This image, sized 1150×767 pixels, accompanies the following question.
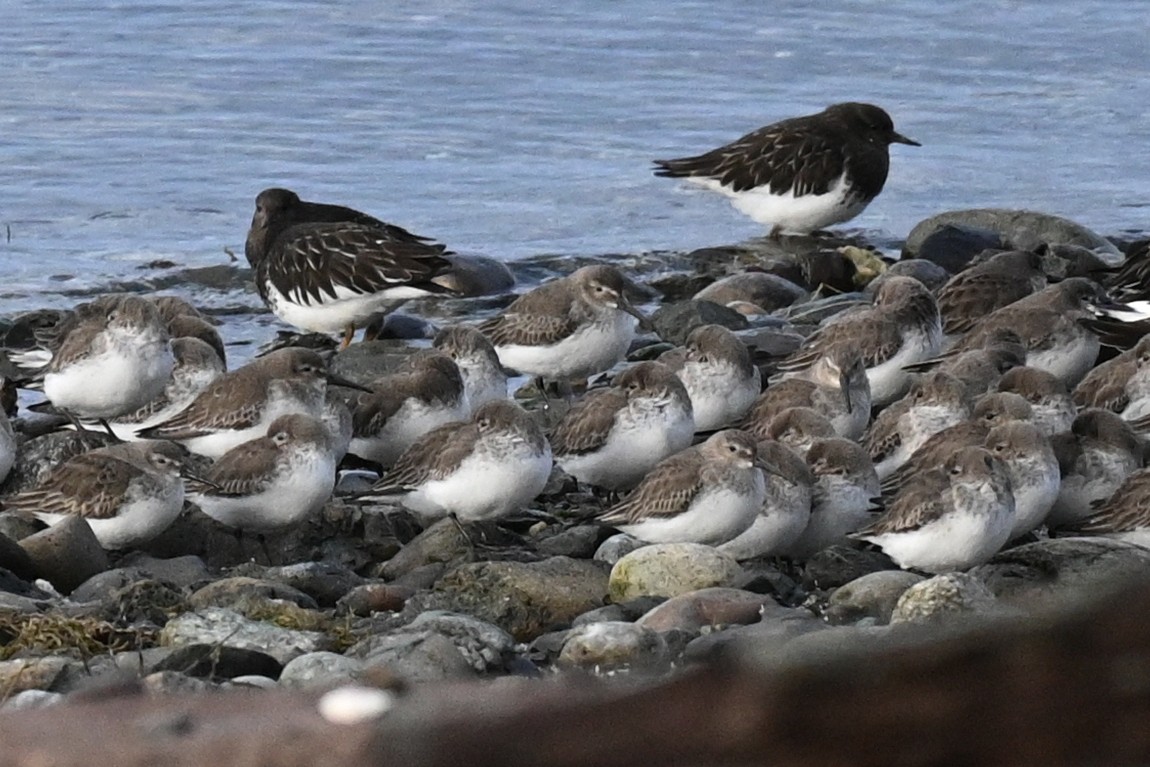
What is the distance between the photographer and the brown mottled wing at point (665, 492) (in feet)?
26.2

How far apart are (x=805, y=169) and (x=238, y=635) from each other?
10858 millimetres

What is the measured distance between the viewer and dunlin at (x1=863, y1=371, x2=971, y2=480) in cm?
912

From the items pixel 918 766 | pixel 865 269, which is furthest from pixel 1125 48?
pixel 918 766

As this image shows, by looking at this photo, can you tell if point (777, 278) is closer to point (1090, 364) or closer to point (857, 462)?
point (1090, 364)

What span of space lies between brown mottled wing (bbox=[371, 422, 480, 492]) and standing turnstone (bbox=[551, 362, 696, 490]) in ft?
2.16

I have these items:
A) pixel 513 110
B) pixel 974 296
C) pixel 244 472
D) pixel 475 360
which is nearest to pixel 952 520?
pixel 244 472

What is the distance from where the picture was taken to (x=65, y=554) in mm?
7633

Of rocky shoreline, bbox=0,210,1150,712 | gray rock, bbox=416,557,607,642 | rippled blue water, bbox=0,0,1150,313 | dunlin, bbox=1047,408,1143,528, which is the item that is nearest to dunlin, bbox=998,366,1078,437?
dunlin, bbox=1047,408,1143,528

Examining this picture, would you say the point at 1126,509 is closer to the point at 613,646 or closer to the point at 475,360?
the point at 613,646

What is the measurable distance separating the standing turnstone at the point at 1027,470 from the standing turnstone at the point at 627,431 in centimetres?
161

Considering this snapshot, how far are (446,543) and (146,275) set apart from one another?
7.73 metres

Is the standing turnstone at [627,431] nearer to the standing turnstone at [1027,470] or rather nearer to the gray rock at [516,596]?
the standing turnstone at [1027,470]

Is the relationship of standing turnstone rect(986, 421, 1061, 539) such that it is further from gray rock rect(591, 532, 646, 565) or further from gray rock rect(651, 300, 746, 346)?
gray rock rect(651, 300, 746, 346)

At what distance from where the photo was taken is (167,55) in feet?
78.1
